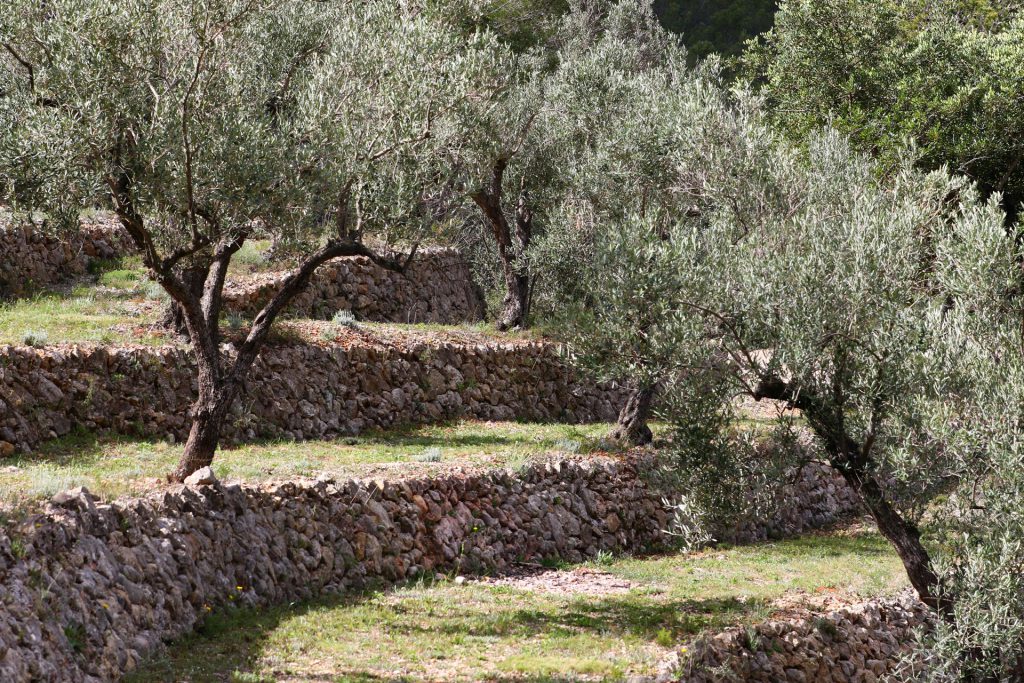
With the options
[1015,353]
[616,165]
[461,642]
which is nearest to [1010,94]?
[616,165]

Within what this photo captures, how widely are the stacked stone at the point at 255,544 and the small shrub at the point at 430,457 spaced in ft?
4.42

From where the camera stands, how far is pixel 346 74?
18.0 meters

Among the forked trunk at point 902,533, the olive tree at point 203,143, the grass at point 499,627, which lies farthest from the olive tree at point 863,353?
the olive tree at point 203,143

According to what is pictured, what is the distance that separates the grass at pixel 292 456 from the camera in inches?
555

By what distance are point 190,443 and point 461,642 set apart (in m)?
5.38

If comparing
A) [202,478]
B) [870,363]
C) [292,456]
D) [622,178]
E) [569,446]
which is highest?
[622,178]

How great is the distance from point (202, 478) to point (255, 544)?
116cm

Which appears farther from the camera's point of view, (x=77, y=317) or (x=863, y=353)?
(x=77, y=317)

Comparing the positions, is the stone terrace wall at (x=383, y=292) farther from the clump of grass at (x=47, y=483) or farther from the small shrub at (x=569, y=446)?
the clump of grass at (x=47, y=483)

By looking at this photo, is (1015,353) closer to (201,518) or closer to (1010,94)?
(201,518)

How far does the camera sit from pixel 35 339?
1822cm

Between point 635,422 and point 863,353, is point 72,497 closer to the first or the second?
point 863,353

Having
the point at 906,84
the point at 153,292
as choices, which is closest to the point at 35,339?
the point at 153,292

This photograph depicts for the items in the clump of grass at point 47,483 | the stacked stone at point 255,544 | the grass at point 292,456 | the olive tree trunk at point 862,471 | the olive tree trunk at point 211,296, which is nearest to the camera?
the stacked stone at point 255,544
